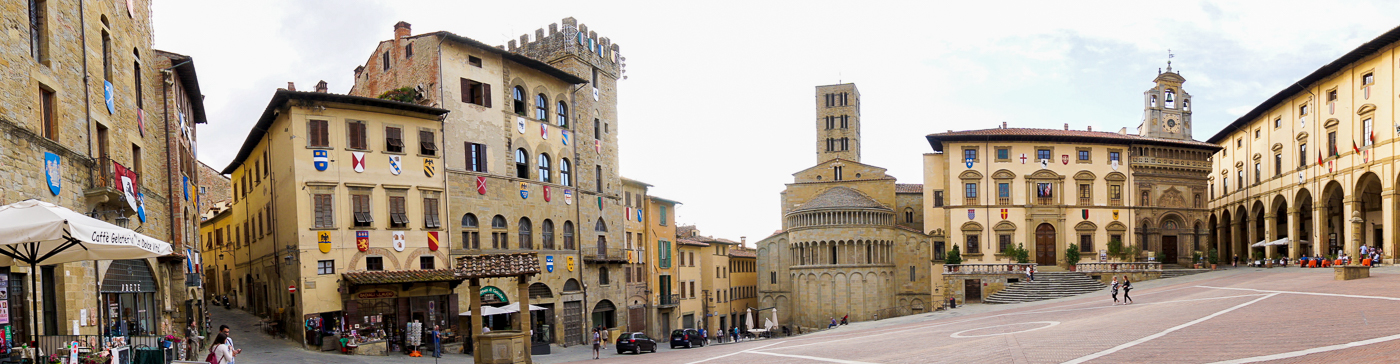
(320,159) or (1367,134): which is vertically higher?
(1367,134)

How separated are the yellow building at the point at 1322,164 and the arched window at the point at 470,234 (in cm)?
4596

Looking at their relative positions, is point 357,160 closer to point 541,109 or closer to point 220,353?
point 541,109

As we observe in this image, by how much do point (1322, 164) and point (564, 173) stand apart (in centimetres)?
4522

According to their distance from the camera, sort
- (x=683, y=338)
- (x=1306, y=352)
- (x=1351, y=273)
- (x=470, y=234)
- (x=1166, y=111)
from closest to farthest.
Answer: (x=1306, y=352) < (x=1351, y=273) < (x=470, y=234) < (x=683, y=338) < (x=1166, y=111)

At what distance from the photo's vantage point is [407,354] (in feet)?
114

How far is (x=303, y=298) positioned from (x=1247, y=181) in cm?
6609

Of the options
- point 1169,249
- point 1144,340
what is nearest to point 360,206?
point 1144,340

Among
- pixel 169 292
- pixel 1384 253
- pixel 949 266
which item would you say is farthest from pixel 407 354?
pixel 1384 253

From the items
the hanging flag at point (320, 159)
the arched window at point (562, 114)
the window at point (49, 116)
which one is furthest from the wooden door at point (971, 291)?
the window at point (49, 116)

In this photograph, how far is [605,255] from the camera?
159 feet

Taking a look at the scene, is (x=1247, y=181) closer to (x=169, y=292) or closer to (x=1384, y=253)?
(x=1384, y=253)

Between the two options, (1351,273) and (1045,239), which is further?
(1045,239)

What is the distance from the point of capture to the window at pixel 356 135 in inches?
1409

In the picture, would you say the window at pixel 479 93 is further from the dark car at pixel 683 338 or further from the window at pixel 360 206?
the dark car at pixel 683 338
